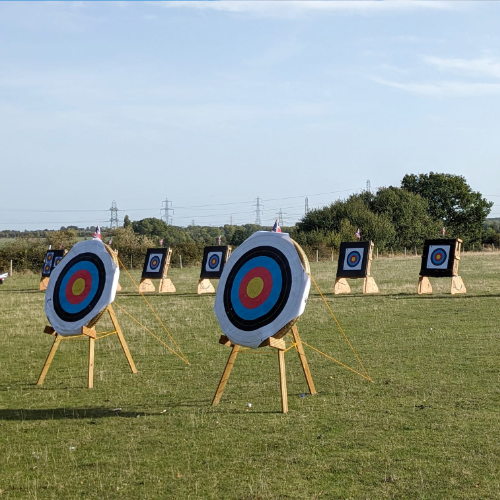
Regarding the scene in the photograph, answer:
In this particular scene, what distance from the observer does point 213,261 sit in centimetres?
2750

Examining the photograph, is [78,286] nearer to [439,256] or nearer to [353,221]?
[439,256]

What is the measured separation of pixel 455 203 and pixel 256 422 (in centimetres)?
7108

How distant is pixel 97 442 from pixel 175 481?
4.68 ft

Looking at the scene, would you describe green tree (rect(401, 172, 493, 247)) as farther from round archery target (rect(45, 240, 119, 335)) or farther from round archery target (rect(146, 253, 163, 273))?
round archery target (rect(45, 240, 119, 335))

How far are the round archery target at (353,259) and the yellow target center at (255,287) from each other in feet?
51.1

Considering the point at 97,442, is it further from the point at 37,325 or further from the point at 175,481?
the point at 37,325

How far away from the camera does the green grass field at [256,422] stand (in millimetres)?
5613

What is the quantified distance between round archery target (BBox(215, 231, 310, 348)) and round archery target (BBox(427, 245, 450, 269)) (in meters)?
15.2

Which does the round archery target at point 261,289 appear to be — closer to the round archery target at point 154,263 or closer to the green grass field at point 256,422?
the green grass field at point 256,422

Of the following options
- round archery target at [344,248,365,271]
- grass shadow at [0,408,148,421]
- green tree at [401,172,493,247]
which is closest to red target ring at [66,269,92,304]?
grass shadow at [0,408,148,421]

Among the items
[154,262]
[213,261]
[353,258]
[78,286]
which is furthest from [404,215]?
[78,286]

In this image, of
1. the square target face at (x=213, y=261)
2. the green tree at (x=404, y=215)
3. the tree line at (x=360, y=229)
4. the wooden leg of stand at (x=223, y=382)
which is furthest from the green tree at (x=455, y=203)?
the wooden leg of stand at (x=223, y=382)

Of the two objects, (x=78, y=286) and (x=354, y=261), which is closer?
(x=78, y=286)

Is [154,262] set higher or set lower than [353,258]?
lower
